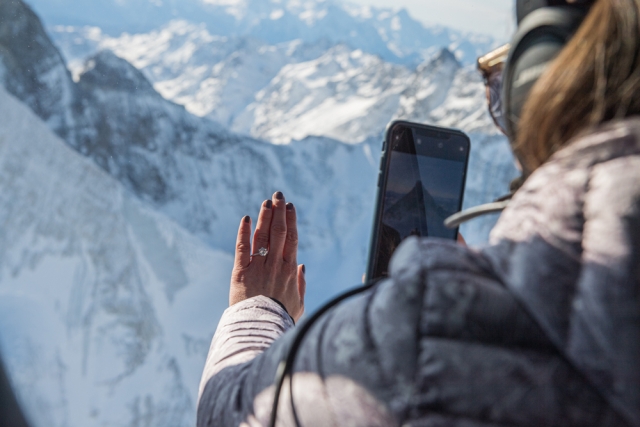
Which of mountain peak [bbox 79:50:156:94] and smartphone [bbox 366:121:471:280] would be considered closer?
smartphone [bbox 366:121:471:280]

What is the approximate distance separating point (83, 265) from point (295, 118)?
164ft

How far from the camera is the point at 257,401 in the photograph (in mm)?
513

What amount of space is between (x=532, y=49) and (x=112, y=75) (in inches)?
935

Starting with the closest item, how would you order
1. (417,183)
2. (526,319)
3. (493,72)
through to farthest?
(526,319), (493,72), (417,183)

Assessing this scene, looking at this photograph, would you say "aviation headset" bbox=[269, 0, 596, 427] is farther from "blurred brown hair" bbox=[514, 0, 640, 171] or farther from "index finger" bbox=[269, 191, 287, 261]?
"index finger" bbox=[269, 191, 287, 261]

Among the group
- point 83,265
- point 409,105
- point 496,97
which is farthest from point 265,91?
point 496,97

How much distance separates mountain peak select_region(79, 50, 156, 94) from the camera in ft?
66.8

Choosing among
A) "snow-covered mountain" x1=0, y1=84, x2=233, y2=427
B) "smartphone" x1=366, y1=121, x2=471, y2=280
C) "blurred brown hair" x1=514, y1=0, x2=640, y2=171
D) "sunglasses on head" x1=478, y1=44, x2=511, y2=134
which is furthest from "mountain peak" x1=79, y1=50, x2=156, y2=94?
"blurred brown hair" x1=514, y1=0, x2=640, y2=171

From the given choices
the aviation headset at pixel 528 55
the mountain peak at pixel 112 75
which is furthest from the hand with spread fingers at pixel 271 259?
the mountain peak at pixel 112 75

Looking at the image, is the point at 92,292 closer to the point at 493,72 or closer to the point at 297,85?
the point at 493,72

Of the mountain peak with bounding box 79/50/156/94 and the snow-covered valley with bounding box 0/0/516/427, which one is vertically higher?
the mountain peak with bounding box 79/50/156/94

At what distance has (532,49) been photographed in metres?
0.50

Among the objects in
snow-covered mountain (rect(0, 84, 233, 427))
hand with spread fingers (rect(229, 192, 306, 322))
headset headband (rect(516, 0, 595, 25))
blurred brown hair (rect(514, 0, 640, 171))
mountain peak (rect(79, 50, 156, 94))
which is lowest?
snow-covered mountain (rect(0, 84, 233, 427))

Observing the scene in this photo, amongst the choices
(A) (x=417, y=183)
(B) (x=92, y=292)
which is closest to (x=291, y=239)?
(A) (x=417, y=183)
